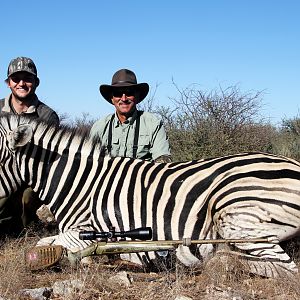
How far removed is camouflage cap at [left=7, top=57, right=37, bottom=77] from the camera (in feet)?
17.6

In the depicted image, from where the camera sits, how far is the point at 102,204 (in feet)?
12.7

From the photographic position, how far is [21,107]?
5566 millimetres

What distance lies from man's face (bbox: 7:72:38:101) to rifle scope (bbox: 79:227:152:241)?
249cm

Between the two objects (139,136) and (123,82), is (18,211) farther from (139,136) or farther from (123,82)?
(123,82)

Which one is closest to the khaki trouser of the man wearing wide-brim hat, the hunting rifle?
the man wearing wide-brim hat

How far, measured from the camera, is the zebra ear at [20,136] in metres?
3.88

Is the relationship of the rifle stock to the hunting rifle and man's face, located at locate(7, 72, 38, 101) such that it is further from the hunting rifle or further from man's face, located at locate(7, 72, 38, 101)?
man's face, located at locate(7, 72, 38, 101)

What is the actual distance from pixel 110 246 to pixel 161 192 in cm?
65

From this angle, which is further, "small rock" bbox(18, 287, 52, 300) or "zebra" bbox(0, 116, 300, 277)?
"zebra" bbox(0, 116, 300, 277)

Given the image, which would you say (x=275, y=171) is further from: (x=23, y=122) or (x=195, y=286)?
(x=23, y=122)

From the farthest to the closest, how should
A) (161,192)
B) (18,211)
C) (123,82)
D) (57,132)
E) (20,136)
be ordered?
(123,82) → (18,211) → (57,132) → (20,136) → (161,192)

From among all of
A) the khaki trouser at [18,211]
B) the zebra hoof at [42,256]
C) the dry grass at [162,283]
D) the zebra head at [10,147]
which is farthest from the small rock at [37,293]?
the khaki trouser at [18,211]

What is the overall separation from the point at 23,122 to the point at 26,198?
3.09 ft

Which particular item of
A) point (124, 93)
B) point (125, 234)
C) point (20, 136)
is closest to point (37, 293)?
point (125, 234)
